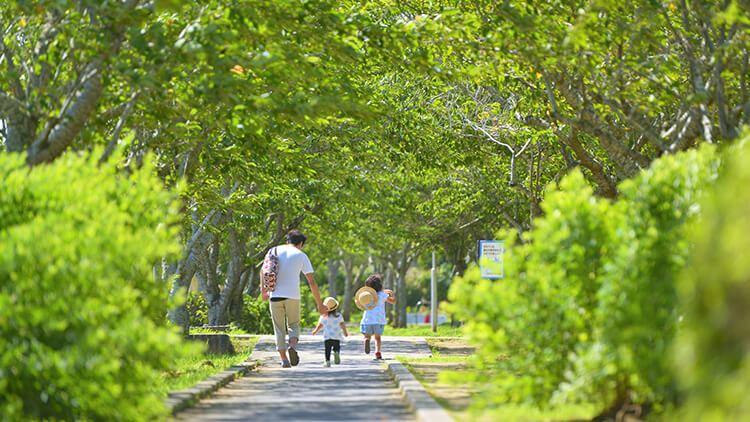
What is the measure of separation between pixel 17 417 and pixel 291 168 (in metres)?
10.2

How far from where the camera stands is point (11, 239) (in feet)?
21.4

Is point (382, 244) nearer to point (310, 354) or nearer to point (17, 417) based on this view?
point (310, 354)

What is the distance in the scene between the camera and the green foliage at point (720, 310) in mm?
4039

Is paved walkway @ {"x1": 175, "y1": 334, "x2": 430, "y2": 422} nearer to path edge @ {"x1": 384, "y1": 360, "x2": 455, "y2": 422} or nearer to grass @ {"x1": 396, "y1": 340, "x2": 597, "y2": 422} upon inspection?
path edge @ {"x1": 384, "y1": 360, "x2": 455, "y2": 422}

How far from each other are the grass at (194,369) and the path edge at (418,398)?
2.37 meters

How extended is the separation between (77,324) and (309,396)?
466 centimetres

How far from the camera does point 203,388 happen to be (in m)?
10.4

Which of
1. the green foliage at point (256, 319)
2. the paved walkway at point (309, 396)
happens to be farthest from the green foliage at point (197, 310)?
the paved walkway at point (309, 396)

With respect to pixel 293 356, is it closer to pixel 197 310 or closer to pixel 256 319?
pixel 256 319

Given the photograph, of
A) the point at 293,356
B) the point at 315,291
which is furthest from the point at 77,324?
the point at 293,356

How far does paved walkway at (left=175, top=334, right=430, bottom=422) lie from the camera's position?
8.85m

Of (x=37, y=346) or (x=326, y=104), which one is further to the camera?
(x=326, y=104)

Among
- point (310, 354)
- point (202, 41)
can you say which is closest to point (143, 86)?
point (202, 41)

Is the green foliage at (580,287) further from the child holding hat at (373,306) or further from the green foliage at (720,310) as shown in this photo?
the child holding hat at (373,306)
